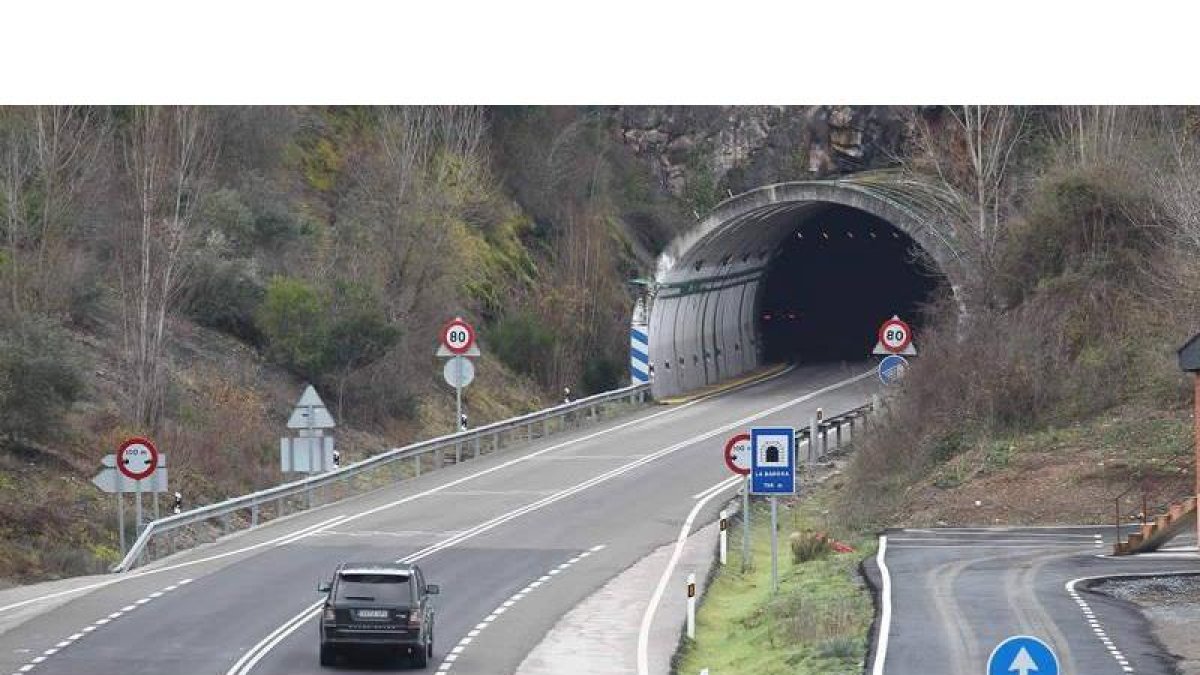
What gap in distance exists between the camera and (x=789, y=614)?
97.2ft

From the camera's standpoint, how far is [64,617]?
99.5 feet

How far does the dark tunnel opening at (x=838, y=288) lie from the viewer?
77.9 metres

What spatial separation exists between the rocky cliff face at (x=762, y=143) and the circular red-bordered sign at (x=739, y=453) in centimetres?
4629

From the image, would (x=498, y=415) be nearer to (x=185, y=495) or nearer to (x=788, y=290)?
(x=185, y=495)

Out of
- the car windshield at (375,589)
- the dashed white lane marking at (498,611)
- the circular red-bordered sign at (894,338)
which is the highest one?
the circular red-bordered sign at (894,338)

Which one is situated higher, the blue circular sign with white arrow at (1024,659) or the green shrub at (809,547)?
the blue circular sign with white arrow at (1024,659)

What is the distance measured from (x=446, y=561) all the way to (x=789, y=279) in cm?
4578

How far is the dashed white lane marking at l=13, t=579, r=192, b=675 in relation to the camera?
26.6 m

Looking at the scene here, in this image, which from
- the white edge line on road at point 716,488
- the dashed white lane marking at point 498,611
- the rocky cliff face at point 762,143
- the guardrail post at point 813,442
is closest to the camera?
the dashed white lane marking at point 498,611

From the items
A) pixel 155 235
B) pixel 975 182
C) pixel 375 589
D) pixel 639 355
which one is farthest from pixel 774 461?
pixel 975 182

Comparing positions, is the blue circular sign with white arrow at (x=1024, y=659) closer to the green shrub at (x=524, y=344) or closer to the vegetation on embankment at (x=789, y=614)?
the vegetation on embankment at (x=789, y=614)

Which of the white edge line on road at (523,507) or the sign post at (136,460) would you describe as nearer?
the white edge line on road at (523,507)

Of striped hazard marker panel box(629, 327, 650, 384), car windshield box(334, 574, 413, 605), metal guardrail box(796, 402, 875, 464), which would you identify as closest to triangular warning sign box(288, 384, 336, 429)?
metal guardrail box(796, 402, 875, 464)

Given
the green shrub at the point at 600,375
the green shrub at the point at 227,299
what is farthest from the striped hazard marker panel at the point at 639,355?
the green shrub at the point at 227,299
